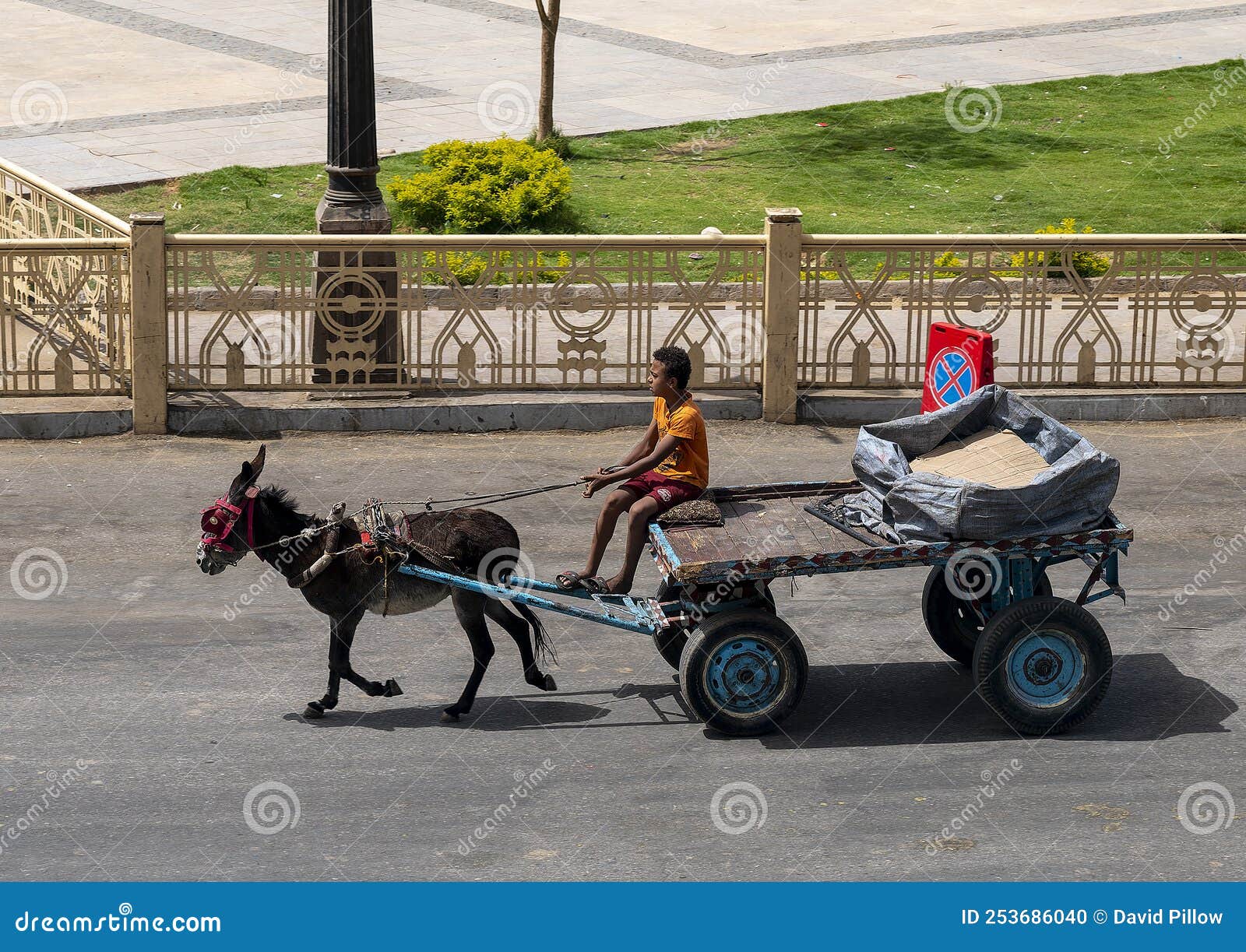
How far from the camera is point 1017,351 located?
15.5 m

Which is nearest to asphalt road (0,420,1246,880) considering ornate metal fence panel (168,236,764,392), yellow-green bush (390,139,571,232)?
ornate metal fence panel (168,236,764,392)

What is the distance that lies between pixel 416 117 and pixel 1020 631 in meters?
17.2

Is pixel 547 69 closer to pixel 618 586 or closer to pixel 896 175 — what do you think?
pixel 896 175

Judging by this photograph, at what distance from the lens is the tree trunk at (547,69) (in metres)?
21.0

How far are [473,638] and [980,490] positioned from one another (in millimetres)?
2787

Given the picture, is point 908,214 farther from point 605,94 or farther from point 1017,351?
point 605,94

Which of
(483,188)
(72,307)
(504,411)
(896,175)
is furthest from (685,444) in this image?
(896,175)

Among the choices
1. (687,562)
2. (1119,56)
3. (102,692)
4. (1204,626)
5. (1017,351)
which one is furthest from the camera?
(1119,56)

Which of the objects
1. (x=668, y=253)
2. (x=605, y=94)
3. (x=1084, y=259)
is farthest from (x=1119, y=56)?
(x=668, y=253)

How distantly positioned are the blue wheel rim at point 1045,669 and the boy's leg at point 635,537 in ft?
6.55

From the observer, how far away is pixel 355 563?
8672mm

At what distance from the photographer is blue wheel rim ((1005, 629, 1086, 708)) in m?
8.47

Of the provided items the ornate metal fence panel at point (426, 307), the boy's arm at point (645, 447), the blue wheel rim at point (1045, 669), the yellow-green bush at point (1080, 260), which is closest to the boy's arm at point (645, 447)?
the boy's arm at point (645, 447)

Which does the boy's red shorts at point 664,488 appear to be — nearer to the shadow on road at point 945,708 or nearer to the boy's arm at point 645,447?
the boy's arm at point 645,447
